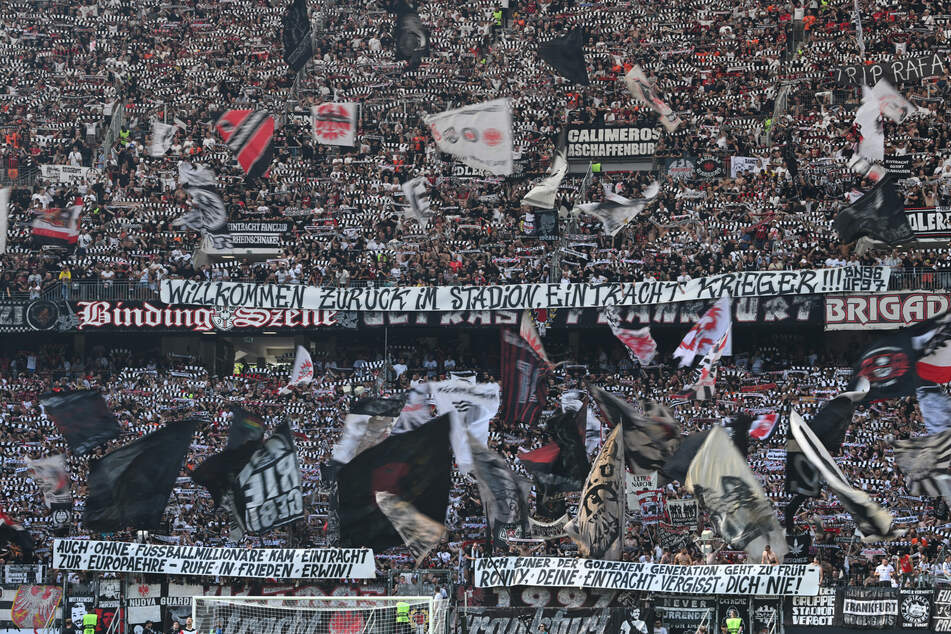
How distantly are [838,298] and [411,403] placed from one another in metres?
10.9

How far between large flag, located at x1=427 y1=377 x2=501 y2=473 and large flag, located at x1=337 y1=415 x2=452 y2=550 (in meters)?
1.27

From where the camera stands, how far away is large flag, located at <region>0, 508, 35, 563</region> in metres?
31.9

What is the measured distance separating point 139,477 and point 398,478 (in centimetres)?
645

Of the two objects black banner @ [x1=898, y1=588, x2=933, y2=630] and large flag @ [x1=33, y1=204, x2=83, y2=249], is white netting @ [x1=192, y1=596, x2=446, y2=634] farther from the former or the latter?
large flag @ [x1=33, y1=204, x2=83, y2=249]

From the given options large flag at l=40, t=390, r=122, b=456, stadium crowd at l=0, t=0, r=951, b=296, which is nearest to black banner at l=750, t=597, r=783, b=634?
stadium crowd at l=0, t=0, r=951, b=296

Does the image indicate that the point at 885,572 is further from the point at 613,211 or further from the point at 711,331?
the point at 613,211

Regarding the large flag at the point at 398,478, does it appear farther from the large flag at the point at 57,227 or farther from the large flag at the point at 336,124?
the large flag at the point at 336,124

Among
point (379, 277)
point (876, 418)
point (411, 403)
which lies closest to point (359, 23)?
point (379, 277)

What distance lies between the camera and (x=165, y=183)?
40438 mm

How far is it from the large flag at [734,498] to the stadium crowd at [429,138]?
9530 mm

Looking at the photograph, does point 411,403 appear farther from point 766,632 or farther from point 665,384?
point 766,632

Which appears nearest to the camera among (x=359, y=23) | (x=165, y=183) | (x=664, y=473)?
(x=664, y=473)

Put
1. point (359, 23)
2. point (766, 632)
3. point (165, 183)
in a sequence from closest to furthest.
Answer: point (766, 632) → point (165, 183) → point (359, 23)

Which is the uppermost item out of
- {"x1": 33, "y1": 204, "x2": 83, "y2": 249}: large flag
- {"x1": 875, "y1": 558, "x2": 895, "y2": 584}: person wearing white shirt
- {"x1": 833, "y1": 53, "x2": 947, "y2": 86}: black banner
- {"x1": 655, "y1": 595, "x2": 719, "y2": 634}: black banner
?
{"x1": 833, "y1": 53, "x2": 947, "y2": 86}: black banner
